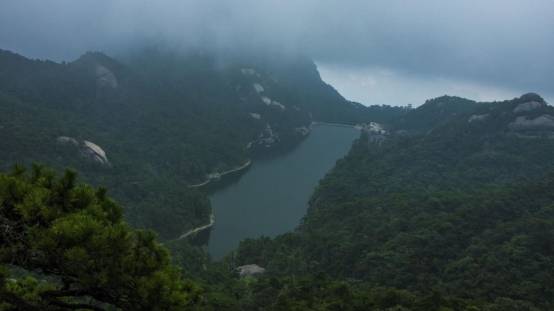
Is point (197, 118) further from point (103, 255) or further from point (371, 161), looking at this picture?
point (103, 255)

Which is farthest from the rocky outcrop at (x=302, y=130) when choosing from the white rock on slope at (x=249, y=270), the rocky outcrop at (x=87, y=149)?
the white rock on slope at (x=249, y=270)

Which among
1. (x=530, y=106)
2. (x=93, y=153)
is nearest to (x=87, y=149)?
(x=93, y=153)

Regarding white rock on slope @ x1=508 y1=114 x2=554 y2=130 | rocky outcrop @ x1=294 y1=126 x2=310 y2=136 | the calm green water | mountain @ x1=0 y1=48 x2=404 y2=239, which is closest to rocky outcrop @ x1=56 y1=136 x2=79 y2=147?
mountain @ x1=0 y1=48 x2=404 y2=239

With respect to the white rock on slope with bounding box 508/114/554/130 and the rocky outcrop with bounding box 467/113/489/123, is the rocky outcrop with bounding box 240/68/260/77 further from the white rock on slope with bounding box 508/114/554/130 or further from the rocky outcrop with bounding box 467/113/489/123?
the white rock on slope with bounding box 508/114/554/130

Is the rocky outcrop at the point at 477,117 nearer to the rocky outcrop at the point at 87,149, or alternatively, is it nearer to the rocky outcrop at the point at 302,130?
the rocky outcrop at the point at 87,149

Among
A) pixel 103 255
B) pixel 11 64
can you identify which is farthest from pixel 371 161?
pixel 103 255

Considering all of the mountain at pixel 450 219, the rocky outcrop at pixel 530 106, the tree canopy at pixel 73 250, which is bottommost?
the mountain at pixel 450 219
